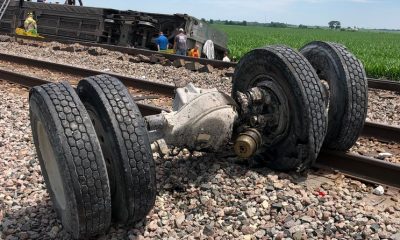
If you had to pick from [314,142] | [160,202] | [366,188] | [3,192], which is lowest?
[3,192]

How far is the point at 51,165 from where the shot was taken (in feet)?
Result: 11.5

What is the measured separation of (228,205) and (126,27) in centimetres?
1563

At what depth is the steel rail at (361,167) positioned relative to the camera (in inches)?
169

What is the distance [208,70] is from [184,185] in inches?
288

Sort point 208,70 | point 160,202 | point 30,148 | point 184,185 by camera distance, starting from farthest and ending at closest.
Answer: point 208,70, point 30,148, point 184,185, point 160,202

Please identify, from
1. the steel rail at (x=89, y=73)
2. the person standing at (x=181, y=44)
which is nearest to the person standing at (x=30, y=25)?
the steel rail at (x=89, y=73)

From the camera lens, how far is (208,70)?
1116cm

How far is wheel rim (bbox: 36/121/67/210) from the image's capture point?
11.0 ft

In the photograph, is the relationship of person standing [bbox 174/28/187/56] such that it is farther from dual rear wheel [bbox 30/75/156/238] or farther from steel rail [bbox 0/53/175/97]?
dual rear wheel [bbox 30/75/156/238]

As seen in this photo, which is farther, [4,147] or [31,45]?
[31,45]

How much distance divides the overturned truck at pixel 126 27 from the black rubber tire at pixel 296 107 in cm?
1302

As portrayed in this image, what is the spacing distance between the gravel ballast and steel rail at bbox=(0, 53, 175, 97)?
3924 mm

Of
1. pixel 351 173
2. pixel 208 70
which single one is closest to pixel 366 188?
pixel 351 173

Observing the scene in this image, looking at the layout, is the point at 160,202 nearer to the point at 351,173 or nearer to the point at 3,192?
the point at 3,192
